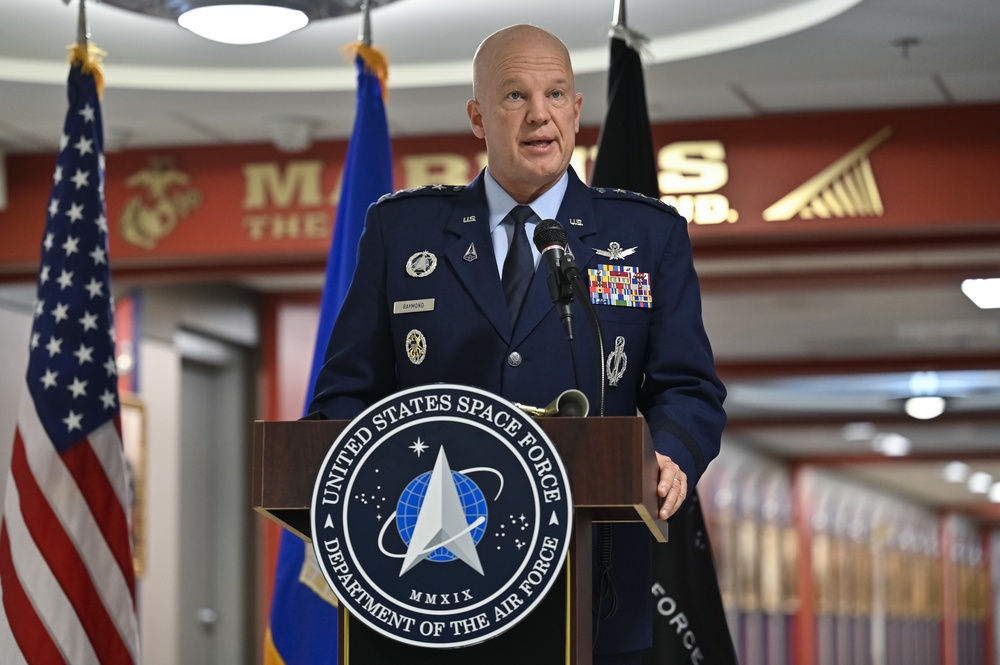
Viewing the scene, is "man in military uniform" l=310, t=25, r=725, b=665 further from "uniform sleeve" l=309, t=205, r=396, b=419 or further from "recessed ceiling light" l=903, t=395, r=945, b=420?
"recessed ceiling light" l=903, t=395, r=945, b=420

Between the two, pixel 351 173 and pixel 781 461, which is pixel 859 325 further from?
pixel 781 461

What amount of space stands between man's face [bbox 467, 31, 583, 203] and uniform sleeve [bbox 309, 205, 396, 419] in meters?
0.22

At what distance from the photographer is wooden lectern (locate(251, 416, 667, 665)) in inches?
65.7

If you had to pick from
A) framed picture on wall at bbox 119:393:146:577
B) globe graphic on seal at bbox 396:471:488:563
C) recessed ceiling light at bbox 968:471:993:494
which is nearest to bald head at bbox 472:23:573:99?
globe graphic on seal at bbox 396:471:488:563

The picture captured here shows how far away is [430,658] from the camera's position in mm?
1730

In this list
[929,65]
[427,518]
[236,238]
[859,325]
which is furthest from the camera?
[859,325]

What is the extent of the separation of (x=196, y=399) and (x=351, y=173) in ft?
16.6

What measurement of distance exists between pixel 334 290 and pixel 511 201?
1739 mm

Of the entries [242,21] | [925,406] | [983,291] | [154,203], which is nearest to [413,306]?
[242,21]

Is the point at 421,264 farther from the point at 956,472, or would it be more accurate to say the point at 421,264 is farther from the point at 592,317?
the point at 956,472

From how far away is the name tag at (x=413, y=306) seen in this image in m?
2.06

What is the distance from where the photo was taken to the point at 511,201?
7.00 feet

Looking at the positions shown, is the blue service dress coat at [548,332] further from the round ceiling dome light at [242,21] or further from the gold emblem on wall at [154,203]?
the gold emblem on wall at [154,203]

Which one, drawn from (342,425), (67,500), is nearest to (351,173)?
(67,500)
